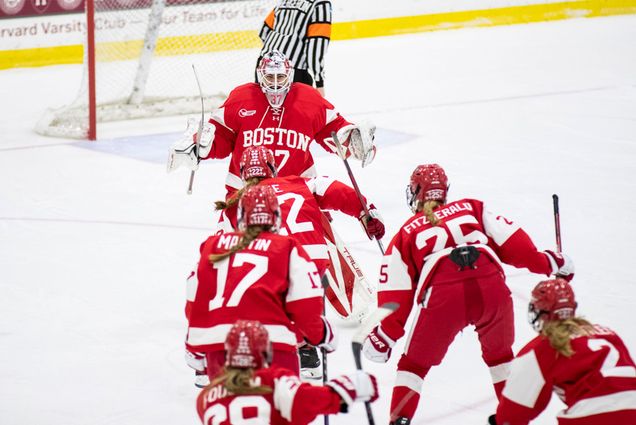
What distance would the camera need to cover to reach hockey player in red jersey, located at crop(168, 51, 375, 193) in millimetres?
4855

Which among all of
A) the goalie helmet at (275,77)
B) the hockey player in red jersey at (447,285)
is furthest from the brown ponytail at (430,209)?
the goalie helmet at (275,77)

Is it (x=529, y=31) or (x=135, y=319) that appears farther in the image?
(x=529, y=31)

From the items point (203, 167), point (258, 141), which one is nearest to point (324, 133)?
point (258, 141)

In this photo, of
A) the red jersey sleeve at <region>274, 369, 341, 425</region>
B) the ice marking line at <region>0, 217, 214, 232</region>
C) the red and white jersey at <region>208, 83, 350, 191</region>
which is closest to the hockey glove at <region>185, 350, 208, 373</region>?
the red jersey sleeve at <region>274, 369, 341, 425</region>

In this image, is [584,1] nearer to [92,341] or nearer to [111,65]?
[111,65]

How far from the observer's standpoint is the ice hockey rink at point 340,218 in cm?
454

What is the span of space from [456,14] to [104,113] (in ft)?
18.8

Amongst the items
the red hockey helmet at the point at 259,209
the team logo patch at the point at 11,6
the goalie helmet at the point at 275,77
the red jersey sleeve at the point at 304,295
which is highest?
the team logo patch at the point at 11,6

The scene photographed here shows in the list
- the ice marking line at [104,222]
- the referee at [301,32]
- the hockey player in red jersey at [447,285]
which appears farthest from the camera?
the referee at [301,32]

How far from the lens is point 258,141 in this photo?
15.9 feet

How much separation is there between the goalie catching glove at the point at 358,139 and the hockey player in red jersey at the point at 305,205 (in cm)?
51

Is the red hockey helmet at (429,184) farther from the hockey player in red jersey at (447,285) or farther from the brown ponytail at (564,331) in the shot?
the brown ponytail at (564,331)

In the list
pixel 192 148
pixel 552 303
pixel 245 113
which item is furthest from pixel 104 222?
pixel 552 303

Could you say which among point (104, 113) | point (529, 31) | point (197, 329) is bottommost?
point (197, 329)
